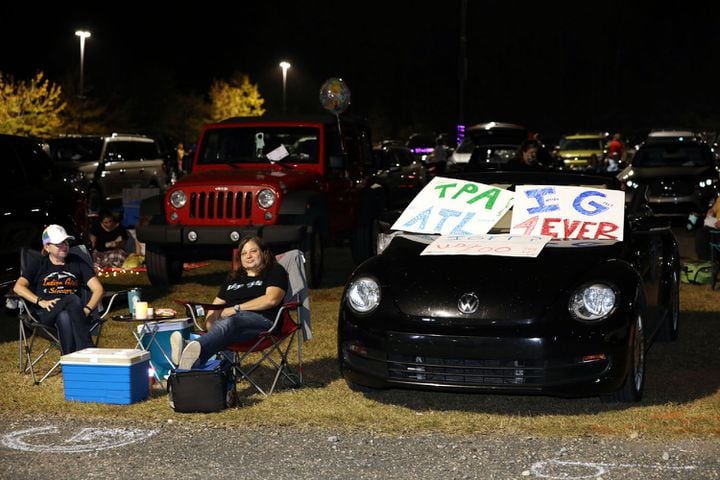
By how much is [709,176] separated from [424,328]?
16344mm

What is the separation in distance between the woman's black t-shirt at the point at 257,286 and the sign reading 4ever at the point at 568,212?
5.55 ft

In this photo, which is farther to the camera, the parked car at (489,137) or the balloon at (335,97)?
the parked car at (489,137)

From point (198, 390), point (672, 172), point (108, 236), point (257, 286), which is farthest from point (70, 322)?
point (672, 172)

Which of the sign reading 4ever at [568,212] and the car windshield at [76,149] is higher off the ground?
the sign reading 4ever at [568,212]

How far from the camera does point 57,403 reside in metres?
7.75

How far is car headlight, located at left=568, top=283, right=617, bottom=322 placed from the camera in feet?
23.6

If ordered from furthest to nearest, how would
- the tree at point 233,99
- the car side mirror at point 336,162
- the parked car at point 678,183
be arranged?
the tree at point 233,99, the parked car at point 678,183, the car side mirror at point 336,162

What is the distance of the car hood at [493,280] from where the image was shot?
7.23 metres

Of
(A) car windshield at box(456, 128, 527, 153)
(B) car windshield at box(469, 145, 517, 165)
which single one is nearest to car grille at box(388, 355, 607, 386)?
(B) car windshield at box(469, 145, 517, 165)

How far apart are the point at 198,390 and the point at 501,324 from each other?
6.28 feet

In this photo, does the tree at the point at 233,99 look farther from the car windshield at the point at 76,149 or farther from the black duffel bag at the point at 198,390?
the black duffel bag at the point at 198,390

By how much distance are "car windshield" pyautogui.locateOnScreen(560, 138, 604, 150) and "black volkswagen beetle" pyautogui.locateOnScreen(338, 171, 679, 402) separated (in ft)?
108

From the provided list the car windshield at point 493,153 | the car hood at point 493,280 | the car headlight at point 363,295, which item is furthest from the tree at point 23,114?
the car hood at point 493,280

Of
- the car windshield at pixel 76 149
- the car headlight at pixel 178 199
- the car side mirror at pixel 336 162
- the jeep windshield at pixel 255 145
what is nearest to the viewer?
the car headlight at pixel 178 199
